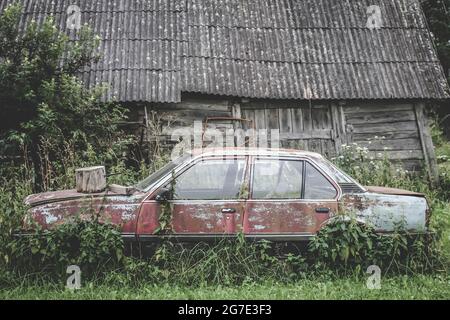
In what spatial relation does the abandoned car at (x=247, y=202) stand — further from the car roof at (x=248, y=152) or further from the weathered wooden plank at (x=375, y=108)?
the weathered wooden plank at (x=375, y=108)

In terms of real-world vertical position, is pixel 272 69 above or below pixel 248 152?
above

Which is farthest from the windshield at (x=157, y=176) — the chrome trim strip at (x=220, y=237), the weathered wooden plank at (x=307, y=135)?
the weathered wooden plank at (x=307, y=135)

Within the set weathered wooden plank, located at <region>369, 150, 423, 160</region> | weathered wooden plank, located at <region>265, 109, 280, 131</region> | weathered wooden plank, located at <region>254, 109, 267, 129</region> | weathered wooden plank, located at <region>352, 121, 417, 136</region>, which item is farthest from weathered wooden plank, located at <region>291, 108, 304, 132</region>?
weathered wooden plank, located at <region>369, 150, 423, 160</region>

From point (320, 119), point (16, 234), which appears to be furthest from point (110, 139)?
point (320, 119)

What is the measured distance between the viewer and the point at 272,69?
10531 millimetres

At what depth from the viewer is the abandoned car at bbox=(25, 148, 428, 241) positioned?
5066 mm

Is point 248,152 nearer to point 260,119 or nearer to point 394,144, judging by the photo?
point 260,119

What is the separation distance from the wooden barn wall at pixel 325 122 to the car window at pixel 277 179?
4.88 metres

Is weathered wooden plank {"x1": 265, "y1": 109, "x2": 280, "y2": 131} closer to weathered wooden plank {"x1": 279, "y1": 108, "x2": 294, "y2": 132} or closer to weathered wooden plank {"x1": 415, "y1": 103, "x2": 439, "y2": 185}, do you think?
weathered wooden plank {"x1": 279, "y1": 108, "x2": 294, "y2": 132}

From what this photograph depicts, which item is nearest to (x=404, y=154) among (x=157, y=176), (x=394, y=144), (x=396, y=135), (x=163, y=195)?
(x=394, y=144)

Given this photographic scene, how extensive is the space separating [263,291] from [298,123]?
250 inches

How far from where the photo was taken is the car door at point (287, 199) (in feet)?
17.0

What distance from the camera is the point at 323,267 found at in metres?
5.14

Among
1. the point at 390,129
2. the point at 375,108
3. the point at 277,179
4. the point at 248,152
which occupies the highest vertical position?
the point at 375,108
